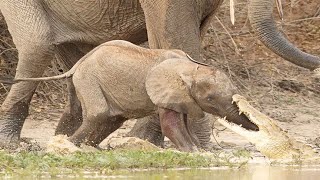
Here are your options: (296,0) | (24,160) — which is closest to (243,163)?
(24,160)

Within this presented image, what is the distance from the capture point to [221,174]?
296 inches

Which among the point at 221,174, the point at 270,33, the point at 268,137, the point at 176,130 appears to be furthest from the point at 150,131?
the point at 221,174

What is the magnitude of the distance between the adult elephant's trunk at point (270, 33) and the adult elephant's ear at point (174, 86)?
52 centimetres

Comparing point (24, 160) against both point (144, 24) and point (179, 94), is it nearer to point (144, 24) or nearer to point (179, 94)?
point (179, 94)

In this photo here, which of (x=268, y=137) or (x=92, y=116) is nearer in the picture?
(x=268, y=137)

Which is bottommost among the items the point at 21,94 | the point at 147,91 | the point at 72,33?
the point at 21,94

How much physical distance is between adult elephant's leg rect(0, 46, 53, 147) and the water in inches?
90.3

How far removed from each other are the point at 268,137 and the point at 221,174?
848mm

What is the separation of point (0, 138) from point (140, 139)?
1294mm

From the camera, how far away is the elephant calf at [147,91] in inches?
330

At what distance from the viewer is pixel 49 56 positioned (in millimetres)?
9695

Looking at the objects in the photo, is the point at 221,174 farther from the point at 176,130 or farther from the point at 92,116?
the point at 92,116

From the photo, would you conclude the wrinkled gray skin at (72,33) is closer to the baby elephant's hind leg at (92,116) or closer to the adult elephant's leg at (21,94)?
the adult elephant's leg at (21,94)

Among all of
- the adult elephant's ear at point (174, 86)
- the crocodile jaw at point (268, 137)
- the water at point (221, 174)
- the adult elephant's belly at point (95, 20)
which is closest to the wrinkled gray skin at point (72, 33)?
the adult elephant's belly at point (95, 20)
